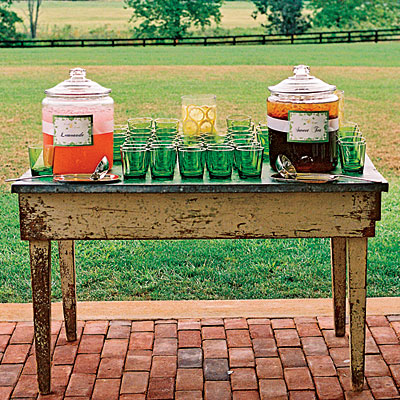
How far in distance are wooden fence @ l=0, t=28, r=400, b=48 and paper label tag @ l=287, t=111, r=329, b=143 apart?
16.5 meters

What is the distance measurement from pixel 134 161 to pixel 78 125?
20 cm

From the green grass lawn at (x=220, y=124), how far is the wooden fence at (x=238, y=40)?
2.96 feet

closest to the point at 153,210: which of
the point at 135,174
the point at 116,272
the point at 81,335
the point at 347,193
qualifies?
the point at 135,174

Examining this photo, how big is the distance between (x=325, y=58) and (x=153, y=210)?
1433cm

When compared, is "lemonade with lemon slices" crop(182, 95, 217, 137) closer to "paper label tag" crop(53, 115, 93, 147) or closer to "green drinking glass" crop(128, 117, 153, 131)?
"green drinking glass" crop(128, 117, 153, 131)

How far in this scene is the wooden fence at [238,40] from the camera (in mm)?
18094

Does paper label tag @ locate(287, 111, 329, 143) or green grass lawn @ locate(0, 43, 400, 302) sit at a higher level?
paper label tag @ locate(287, 111, 329, 143)

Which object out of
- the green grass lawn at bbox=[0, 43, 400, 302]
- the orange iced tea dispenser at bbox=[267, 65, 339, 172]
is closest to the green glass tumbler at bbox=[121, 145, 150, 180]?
the orange iced tea dispenser at bbox=[267, 65, 339, 172]

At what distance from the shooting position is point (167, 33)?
744 inches

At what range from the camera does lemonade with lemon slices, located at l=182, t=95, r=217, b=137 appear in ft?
8.44

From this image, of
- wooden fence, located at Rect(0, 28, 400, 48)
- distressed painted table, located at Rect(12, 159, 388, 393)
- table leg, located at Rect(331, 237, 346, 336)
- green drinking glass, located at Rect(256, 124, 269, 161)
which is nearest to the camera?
distressed painted table, located at Rect(12, 159, 388, 393)

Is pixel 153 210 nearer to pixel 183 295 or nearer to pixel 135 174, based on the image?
pixel 135 174

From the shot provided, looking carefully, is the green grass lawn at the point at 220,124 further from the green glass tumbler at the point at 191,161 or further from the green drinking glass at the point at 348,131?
the green glass tumbler at the point at 191,161

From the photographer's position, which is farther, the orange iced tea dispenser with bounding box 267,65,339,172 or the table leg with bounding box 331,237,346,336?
the table leg with bounding box 331,237,346,336
